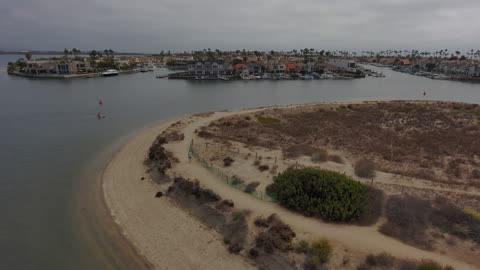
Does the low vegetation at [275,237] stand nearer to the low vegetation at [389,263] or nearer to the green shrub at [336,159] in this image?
the low vegetation at [389,263]

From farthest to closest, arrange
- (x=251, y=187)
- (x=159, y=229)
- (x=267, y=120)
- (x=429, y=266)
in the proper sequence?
1. (x=267, y=120)
2. (x=251, y=187)
3. (x=159, y=229)
4. (x=429, y=266)

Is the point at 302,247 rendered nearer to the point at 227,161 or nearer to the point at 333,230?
the point at 333,230

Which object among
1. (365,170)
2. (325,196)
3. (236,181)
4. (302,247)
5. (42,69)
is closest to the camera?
(302,247)

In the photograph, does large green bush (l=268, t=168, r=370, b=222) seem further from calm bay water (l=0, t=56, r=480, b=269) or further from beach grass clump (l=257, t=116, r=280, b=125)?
beach grass clump (l=257, t=116, r=280, b=125)

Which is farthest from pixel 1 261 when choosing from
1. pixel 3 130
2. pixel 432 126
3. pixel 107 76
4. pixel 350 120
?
pixel 107 76

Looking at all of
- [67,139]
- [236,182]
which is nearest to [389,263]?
[236,182]

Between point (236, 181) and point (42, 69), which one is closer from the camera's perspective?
point (236, 181)

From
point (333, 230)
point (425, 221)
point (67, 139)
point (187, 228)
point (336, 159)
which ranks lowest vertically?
point (187, 228)
